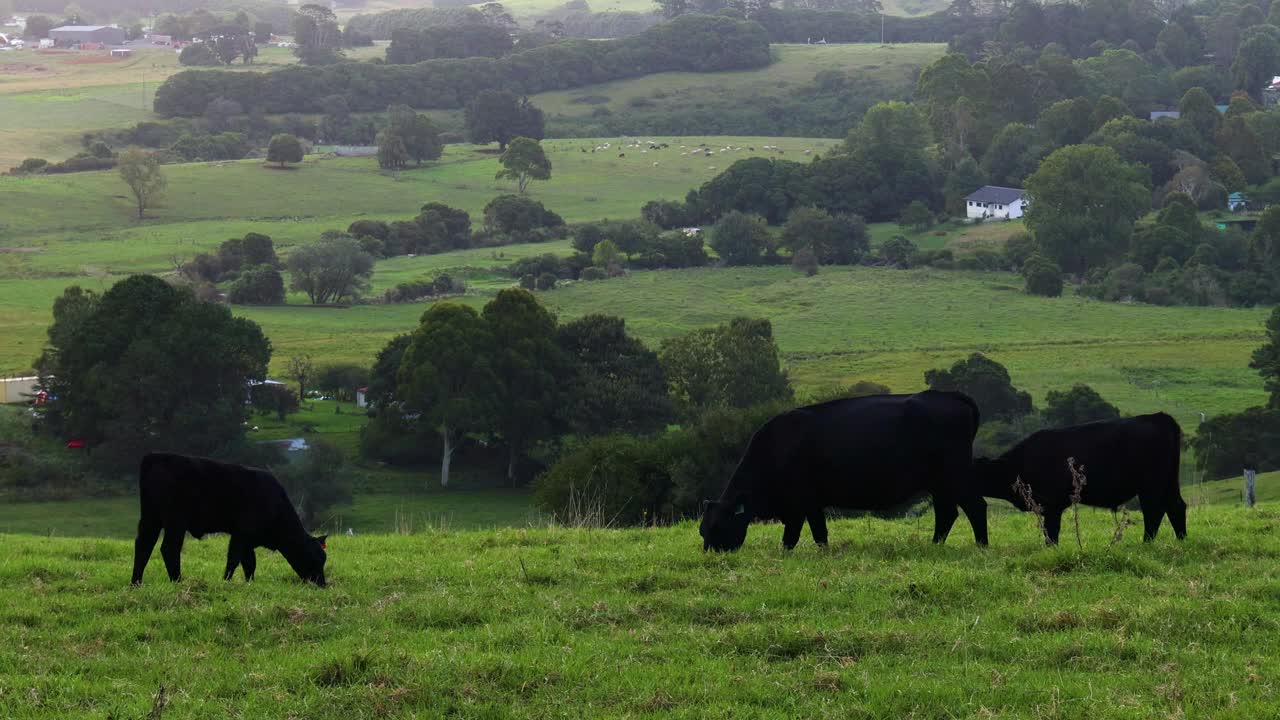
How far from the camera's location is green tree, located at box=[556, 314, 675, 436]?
5266cm

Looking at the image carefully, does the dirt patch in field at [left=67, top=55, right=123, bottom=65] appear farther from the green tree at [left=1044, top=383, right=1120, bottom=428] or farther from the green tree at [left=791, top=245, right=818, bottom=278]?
the green tree at [left=1044, top=383, right=1120, bottom=428]

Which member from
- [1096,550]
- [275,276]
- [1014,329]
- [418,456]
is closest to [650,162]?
[275,276]

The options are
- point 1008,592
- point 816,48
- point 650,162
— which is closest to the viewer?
point 1008,592

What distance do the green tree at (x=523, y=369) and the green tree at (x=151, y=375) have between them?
8.40 m

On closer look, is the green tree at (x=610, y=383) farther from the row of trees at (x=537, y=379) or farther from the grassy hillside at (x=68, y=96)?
the grassy hillside at (x=68, y=96)

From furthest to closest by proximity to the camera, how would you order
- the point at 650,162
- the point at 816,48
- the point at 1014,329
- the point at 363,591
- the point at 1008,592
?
1. the point at 816,48
2. the point at 650,162
3. the point at 1014,329
4. the point at 363,591
5. the point at 1008,592

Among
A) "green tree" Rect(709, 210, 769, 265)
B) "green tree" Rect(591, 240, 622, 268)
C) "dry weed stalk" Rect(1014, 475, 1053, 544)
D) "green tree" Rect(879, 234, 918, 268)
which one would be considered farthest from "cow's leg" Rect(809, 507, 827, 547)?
"green tree" Rect(709, 210, 769, 265)

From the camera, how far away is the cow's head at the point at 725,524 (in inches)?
520

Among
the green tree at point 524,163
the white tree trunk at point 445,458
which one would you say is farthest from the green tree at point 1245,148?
the white tree trunk at point 445,458

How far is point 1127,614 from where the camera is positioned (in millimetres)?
9898

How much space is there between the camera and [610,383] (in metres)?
53.8

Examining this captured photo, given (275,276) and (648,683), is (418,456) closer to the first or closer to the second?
(275,276)

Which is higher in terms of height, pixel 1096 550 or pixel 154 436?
pixel 1096 550

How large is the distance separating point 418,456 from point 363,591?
4110 cm
